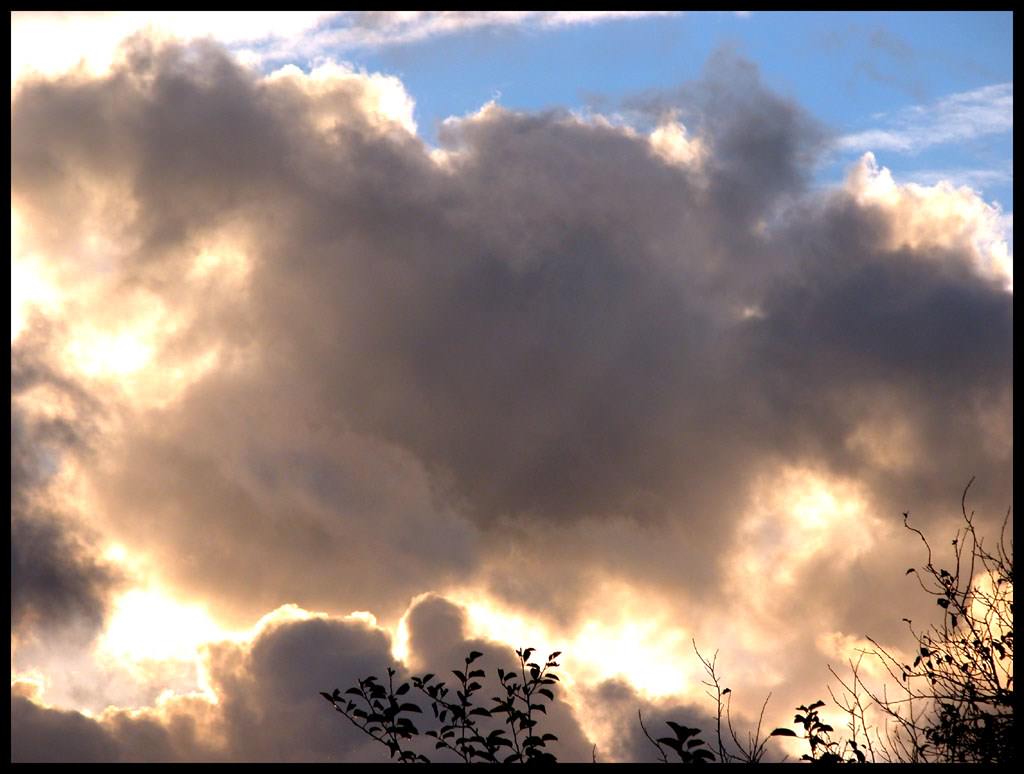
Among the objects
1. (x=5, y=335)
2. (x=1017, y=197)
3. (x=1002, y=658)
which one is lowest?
(x=1002, y=658)

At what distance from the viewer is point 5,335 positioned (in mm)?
8195

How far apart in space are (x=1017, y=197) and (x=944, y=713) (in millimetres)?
4620

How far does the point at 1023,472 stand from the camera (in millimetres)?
8664
